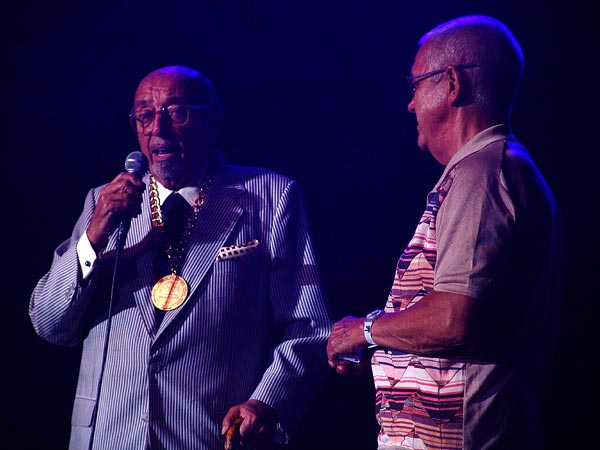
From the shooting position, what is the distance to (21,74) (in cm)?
366

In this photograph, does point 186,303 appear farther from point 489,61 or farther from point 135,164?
point 489,61

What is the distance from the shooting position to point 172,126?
2979 millimetres

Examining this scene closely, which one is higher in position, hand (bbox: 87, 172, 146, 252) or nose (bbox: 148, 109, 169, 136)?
nose (bbox: 148, 109, 169, 136)

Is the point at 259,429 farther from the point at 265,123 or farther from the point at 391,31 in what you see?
the point at 391,31

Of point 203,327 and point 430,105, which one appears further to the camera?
point 203,327

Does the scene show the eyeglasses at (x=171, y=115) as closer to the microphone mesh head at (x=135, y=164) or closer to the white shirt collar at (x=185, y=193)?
the white shirt collar at (x=185, y=193)

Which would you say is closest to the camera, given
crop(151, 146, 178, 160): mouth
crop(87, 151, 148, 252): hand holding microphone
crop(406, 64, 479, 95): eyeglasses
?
crop(406, 64, 479, 95): eyeglasses

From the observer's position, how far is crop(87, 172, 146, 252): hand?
254cm

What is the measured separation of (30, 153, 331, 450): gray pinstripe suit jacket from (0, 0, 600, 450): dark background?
707mm

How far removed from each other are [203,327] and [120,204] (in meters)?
0.57

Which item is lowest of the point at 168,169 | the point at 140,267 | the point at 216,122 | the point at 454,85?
the point at 140,267

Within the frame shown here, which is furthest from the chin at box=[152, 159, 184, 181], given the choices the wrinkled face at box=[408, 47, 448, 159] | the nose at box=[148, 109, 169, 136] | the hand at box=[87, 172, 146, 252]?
the wrinkled face at box=[408, 47, 448, 159]

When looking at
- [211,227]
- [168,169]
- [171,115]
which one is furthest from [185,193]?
[171,115]

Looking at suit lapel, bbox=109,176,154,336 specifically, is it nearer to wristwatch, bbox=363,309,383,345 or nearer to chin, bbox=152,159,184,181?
chin, bbox=152,159,184,181
